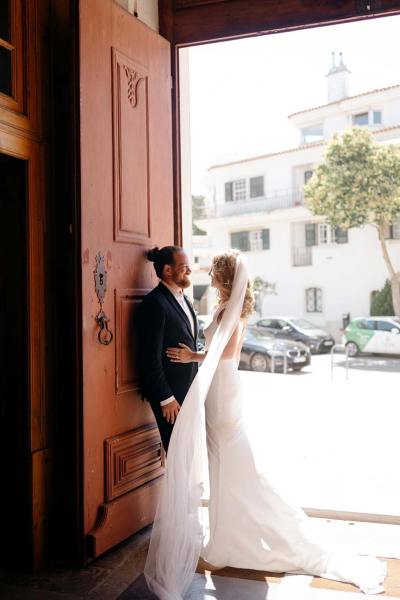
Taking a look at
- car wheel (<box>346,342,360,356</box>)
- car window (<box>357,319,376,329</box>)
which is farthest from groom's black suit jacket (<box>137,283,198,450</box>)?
car wheel (<box>346,342,360,356</box>)

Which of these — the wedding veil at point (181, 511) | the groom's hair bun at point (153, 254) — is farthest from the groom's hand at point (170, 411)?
the groom's hair bun at point (153, 254)

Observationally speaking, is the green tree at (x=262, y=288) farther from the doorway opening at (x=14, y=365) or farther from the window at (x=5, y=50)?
the window at (x=5, y=50)

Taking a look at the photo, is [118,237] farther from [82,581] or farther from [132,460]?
[82,581]

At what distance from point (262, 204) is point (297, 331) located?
8937mm

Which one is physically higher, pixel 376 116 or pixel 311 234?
pixel 376 116

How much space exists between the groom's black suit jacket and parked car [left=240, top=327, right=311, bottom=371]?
9.65 m

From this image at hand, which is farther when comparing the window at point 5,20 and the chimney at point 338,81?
the chimney at point 338,81

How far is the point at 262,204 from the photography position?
77.8 feet

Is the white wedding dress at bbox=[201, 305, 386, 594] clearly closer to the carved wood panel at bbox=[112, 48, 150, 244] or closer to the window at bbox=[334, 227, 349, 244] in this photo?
the carved wood panel at bbox=[112, 48, 150, 244]

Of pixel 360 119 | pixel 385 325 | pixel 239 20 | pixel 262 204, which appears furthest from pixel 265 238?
pixel 239 20

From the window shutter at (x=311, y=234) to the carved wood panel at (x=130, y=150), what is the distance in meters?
19.4

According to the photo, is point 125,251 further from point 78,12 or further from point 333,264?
point 333,264

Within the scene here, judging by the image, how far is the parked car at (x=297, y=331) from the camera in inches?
628

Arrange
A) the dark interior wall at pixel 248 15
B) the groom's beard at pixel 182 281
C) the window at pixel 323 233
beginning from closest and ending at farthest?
the groom's beard at pixel 182 281 < the dark interior wall at pixel 248 15 < the window at pixel 323 233
